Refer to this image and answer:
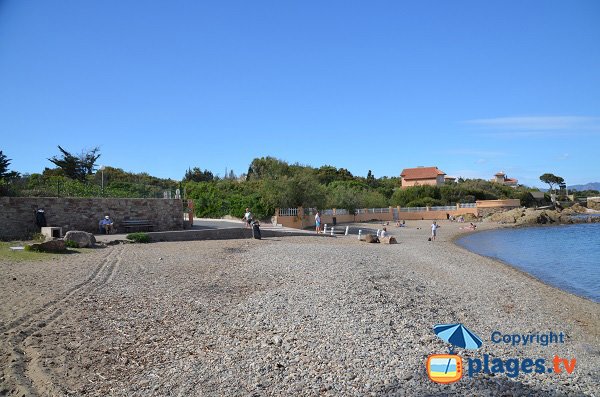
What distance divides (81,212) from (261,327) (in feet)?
51.9

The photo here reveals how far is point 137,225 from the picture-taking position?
2234 centimetres

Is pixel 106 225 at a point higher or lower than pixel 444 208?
lower

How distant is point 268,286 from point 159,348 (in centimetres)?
456

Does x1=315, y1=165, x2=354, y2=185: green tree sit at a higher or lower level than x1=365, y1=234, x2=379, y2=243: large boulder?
higher

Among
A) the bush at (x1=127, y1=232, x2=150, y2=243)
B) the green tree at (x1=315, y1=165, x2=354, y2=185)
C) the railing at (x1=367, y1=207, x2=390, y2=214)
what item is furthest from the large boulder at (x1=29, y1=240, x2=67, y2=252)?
the green tree at (x1=315, y1=165, x2=354, y2=185)

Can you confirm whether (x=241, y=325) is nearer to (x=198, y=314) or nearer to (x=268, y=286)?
(x=198, y=314)

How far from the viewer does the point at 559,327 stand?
9.66m

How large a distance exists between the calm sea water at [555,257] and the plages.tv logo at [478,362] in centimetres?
767

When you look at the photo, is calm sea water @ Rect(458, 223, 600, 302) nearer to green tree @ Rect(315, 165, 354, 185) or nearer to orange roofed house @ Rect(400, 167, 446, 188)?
green tree @ Rect(315, 165, 354, 185)

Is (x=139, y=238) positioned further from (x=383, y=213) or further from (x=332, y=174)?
(x=332, y=174)

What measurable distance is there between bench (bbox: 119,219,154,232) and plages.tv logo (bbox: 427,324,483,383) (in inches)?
685

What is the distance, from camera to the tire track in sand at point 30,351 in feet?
17.4

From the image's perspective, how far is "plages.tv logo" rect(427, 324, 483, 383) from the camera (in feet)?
19.7

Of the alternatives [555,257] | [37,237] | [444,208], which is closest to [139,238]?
[37,237]
